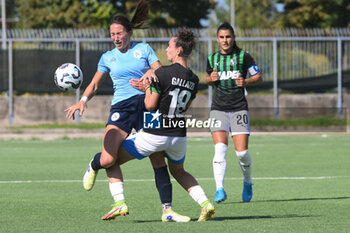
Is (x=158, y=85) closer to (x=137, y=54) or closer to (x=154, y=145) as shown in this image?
(x=154, y=145)

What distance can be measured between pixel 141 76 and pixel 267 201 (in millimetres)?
2564

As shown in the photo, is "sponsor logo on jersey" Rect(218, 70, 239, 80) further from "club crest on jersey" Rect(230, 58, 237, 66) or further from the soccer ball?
the soccer ball

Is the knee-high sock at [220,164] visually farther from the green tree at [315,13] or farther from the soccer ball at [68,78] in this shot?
the green tree at [315,13]

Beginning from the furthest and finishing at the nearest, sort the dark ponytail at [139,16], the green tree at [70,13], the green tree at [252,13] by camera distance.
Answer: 1. the green tree at [252,13]
2. the green tree at [70,13]
3. the dark ponytail at [139,16]

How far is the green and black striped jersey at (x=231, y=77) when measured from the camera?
10375 millimetres

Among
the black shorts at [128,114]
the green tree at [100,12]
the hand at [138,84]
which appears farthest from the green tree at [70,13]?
the hand at [138,84]

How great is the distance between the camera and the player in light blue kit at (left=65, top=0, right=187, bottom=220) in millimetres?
8327

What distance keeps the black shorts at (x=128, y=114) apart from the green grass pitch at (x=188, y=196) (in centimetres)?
102

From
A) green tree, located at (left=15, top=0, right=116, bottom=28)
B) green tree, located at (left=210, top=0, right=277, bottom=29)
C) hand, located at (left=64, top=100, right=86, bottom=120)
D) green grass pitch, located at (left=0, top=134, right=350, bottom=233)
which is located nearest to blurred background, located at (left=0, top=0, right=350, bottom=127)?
green grass pitch, located at (left=0, top=134, right=350, bottom=233)

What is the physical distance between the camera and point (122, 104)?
340 inches

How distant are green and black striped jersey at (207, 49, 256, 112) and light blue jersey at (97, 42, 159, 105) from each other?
1.81 metres

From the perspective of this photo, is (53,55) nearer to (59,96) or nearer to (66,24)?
(59,96)

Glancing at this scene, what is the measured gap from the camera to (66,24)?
4278 cm

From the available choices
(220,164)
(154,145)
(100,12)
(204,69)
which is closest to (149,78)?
(154,145)
